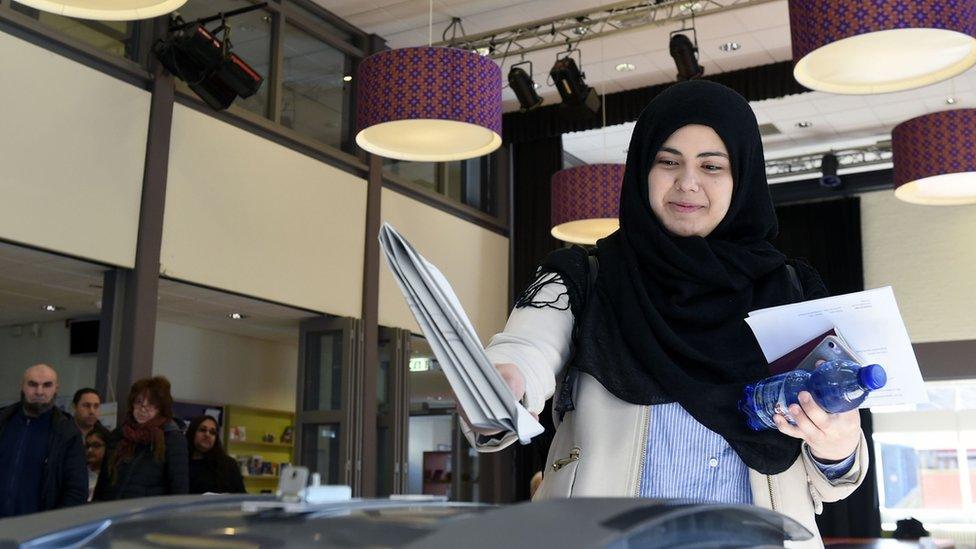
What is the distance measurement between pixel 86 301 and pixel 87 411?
11.0ft

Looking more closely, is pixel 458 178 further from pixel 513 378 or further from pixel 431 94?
pixel 513 378

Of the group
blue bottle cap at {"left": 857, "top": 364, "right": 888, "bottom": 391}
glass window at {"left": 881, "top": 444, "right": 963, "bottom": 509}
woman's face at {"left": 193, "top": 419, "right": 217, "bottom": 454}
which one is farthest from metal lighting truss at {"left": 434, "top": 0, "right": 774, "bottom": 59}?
glass window at {"left": 881, "top": 444, "right": 963, "bottom": 509}

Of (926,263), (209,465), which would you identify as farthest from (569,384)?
(926,263)

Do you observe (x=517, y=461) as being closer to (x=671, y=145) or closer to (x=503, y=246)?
(x=503, y=246)

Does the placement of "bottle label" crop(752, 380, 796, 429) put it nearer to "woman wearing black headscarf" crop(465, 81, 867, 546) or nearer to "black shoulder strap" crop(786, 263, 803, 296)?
"woman wearing black headscarf" crop(465, 81, 867, 546)

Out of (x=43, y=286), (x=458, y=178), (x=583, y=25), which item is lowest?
(x=43, y=286)

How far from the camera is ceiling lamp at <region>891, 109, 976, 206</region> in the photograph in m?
6.27

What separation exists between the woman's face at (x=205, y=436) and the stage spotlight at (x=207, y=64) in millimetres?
1964

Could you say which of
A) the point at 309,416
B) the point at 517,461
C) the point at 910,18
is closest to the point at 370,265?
the point at 309,416

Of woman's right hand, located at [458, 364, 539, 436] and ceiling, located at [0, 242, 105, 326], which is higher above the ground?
ceiling, located at [0, 242, 105, 326]

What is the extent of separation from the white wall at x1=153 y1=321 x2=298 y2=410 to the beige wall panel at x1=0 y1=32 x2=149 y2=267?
157 inches

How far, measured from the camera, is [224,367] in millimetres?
10836

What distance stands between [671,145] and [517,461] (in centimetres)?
866

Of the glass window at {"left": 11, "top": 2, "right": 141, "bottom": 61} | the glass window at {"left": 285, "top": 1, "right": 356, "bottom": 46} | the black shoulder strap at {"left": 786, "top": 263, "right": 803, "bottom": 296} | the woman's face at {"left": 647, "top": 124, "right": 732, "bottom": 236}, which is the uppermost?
the glass window at {"left": 285, "top": 1, "right": 356, "bottom": 46}
